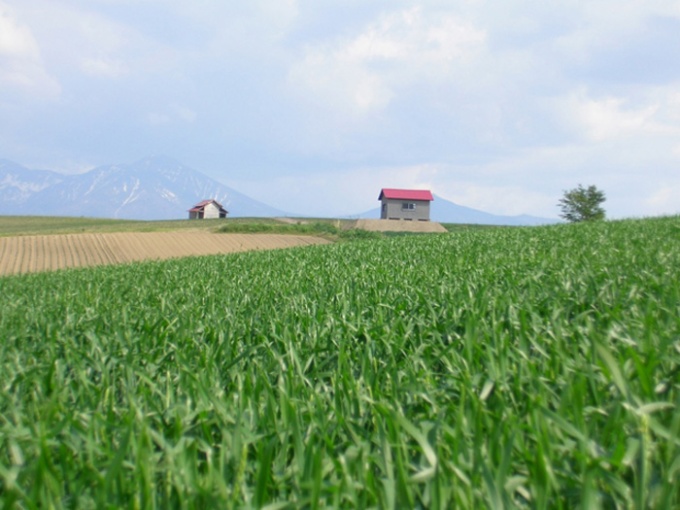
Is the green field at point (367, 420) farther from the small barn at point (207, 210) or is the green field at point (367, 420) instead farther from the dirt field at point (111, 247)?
the small barn at point (207, 210)

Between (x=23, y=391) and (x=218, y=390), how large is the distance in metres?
1.06

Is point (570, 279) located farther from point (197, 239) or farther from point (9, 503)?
point (197, 239)

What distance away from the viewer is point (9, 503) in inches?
48.4

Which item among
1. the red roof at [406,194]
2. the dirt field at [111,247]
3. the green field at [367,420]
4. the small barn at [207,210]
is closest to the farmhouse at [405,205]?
the red roof at [406,194]

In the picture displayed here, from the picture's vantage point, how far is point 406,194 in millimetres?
95312

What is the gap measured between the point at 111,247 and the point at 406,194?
64418 millimetres

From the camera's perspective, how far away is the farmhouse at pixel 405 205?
93.6m

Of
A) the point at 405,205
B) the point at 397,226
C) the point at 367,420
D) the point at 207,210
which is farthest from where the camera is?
the point at 207,210

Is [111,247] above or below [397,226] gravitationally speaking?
below

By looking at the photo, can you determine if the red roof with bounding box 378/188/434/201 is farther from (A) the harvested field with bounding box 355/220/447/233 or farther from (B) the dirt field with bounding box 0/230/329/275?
(B) the dirt field with bounding box 0/230/329/275

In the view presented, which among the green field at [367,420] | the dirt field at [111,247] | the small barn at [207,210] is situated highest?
the small barn at [207,210]

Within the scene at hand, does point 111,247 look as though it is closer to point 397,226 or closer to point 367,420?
point 397,226

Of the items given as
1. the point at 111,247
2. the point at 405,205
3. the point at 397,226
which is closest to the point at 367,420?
the point at 111,247

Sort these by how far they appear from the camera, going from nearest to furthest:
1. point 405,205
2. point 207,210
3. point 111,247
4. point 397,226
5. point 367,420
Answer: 1. point 367,420
2. point 111,247
3. point 397,226
4. point 405,205
5. point 207,210
